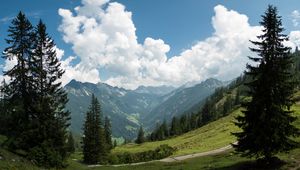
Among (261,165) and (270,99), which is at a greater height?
(270,99)

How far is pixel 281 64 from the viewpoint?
34844mm

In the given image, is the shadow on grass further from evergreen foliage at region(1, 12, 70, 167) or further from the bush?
the bush

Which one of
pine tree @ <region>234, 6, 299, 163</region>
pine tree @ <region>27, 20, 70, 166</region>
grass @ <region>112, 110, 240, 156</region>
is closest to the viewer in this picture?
pine tree @ <region>234, 6, 299, 163</region>

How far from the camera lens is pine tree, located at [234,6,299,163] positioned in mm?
33819

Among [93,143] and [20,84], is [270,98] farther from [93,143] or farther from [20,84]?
[93,143]

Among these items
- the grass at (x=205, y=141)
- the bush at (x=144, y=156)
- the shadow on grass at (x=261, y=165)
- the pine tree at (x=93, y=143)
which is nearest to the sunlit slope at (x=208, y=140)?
the grass at (x=205, y=141)

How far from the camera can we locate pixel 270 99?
34.7 meters

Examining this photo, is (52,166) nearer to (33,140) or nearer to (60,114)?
(33,140)

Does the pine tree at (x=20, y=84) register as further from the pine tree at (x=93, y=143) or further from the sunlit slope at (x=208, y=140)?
the pine tree at (x=93, y=143)

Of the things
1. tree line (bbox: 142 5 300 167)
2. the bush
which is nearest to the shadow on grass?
tree line (bbox: 142 5 300 167)

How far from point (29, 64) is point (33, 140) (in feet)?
34.6

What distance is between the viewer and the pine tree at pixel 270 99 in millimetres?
33819

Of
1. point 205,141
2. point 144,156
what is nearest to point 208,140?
point 205,141

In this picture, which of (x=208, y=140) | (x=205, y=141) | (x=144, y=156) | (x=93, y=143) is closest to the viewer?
(x=144, y=156)
